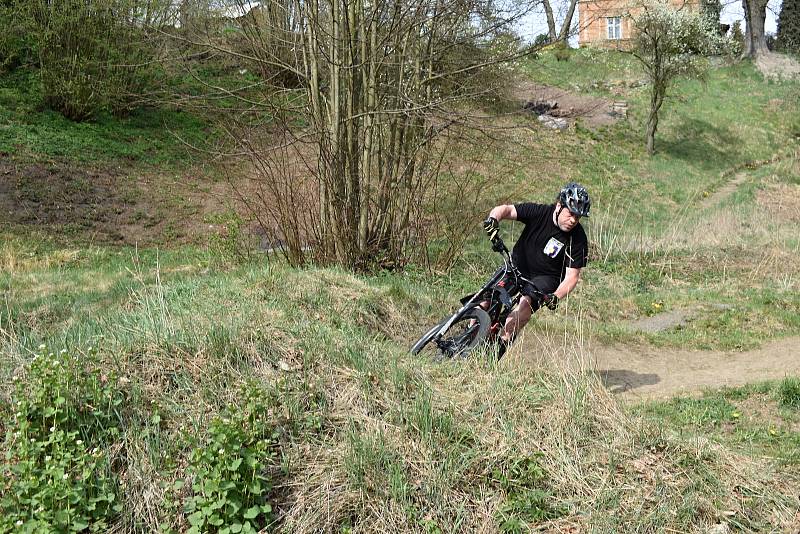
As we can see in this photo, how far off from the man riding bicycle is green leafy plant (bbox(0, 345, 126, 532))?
3156 mm

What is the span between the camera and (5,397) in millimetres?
4520

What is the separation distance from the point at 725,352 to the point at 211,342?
22.3ft

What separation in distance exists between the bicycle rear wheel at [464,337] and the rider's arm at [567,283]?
62cm

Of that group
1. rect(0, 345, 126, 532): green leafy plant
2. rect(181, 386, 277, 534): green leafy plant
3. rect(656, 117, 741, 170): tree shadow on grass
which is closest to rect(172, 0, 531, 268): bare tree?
rect(0, 345, 126, 532): green leafy plant

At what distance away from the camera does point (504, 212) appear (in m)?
6.57

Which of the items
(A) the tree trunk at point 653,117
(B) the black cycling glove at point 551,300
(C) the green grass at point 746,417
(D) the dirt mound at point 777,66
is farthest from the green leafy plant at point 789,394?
(D) the dirt mound at point 777,66

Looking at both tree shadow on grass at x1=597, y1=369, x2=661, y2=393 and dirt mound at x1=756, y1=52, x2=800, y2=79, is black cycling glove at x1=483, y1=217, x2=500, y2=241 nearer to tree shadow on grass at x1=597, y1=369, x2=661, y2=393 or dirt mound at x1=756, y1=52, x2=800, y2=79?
tree shadow on grass at x1=597, y1=369, x2=661, y2=393

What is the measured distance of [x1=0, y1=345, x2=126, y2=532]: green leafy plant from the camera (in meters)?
3.84

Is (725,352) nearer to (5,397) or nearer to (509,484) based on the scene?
(509,484)

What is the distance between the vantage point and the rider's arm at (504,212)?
6.46 m

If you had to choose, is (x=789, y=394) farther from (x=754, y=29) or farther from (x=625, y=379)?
(x=754, y=29)

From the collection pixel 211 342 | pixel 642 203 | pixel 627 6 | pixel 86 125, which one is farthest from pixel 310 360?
pixel 627 6

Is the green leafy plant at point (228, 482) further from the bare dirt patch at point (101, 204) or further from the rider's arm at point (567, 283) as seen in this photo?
the bare dirt patch at point (101, 204)

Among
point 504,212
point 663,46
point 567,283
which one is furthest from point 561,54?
point 567,283
